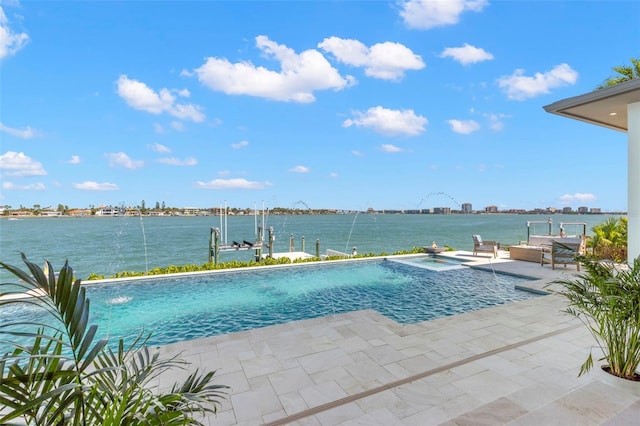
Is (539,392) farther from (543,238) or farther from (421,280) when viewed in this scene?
(543,238)

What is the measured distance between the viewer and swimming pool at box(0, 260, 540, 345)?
502cm

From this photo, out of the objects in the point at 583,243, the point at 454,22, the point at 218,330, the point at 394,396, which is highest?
the point at 454,22

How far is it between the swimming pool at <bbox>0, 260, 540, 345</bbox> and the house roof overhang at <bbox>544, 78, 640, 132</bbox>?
11.5 ft

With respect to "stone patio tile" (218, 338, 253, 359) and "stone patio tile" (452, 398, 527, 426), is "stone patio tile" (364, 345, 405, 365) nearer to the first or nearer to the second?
"stone patio tile" (452, 398, 527, 426)

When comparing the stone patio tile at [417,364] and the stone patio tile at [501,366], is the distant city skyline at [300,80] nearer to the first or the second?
the stone patio tile at [501,366]

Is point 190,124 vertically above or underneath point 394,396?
above

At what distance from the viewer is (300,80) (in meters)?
10.3

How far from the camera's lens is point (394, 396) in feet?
8.18

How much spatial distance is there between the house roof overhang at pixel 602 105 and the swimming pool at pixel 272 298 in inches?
138

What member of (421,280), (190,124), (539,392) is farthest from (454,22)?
(190,124)

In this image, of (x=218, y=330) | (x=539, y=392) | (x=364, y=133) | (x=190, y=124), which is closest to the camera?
(x=539, y=392)

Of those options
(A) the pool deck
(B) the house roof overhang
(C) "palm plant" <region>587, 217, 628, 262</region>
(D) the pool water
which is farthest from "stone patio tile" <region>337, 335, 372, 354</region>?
(C) "palm plant" <region>587, 217, 628, 262</region>

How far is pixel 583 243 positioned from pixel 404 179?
21219 millimetres

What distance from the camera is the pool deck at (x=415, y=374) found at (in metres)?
2.19
